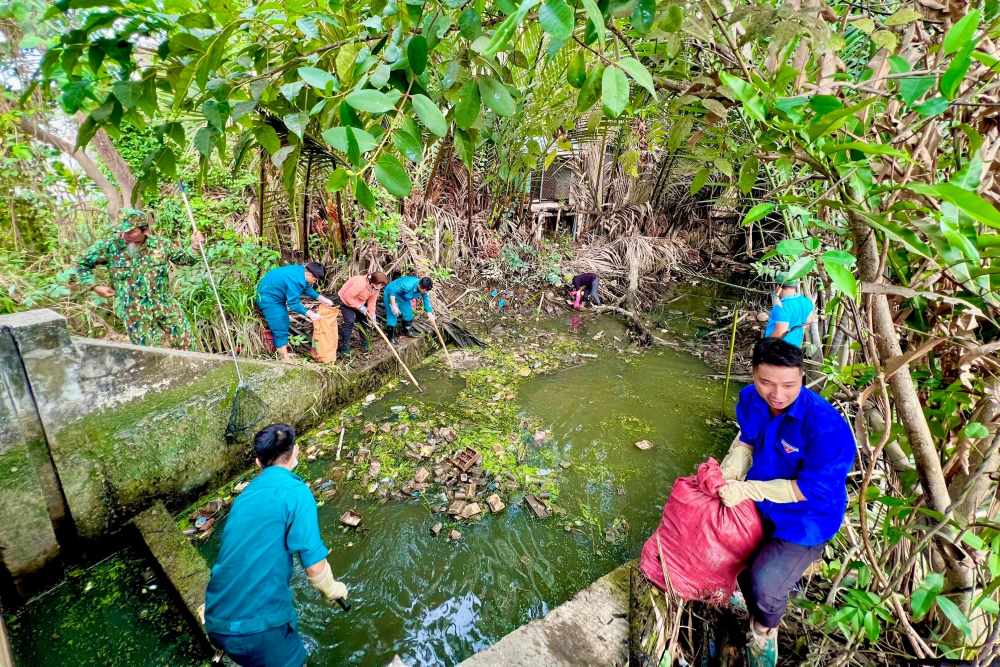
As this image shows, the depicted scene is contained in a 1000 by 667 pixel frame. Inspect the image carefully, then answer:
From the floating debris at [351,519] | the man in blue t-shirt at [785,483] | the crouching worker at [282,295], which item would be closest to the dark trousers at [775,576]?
the man in blue t-shirt at [785,483]

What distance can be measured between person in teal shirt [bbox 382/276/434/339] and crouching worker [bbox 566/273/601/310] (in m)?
3.79

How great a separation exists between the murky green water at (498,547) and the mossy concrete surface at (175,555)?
31cm

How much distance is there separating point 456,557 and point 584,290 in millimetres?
6973

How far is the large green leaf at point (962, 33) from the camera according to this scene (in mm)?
846

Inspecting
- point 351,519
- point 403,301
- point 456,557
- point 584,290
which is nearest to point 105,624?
point 351,519

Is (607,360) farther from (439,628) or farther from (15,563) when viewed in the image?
(15,563)

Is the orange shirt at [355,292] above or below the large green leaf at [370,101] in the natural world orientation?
below

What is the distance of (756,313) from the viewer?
8.14 meters

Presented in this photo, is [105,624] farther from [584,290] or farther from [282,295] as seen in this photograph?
[584,290]

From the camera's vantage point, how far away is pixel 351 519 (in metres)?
3.55

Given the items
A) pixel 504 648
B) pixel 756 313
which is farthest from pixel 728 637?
pixel 756 313

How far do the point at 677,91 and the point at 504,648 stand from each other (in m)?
2.55

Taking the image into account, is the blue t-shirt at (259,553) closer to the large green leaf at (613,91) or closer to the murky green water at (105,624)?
the murky green water at (105,624)

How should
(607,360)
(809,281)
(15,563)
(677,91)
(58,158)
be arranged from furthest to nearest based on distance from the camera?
(607,360)
(58,158)
(809,281)
(15,563)
(677,91)
